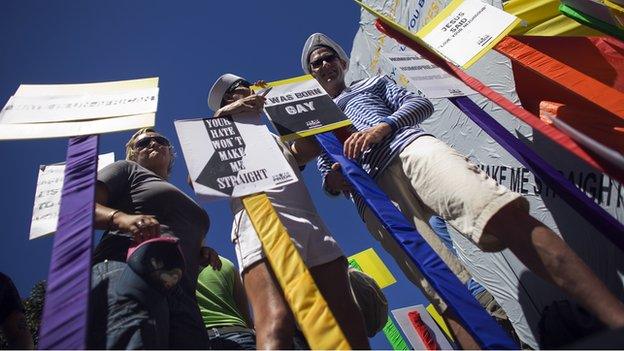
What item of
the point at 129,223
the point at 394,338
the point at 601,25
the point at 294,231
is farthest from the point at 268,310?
the point at 394,338

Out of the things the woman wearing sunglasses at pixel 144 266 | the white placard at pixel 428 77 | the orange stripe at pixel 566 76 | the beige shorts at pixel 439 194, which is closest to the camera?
the woman wearing sunglasses at pixel 144 266

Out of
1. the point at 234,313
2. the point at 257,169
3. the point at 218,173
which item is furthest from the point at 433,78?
the point at 234,313

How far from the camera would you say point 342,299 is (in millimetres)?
1775

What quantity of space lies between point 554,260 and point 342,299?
2.44 feet

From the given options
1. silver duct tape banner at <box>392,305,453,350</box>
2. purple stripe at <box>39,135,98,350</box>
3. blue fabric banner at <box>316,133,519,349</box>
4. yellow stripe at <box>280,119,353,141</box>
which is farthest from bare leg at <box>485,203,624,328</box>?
silver duct tape banner at <box>392,305,453,350</box>

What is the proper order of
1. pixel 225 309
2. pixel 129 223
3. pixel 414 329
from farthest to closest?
pixel 414 329 < pixel 225 309 < pixel 129 223

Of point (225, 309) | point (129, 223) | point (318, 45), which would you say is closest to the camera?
point (129, 223)

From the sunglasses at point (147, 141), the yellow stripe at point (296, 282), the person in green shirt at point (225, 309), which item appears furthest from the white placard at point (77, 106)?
the person in green shirt at point (225, 309)

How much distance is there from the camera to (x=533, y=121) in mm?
1858

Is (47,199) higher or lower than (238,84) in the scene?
higher

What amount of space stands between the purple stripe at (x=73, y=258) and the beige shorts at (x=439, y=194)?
124 cm

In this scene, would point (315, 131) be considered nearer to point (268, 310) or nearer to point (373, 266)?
point (268, 310)

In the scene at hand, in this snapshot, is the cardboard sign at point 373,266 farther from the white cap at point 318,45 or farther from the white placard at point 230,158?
the white placard at point 230,158

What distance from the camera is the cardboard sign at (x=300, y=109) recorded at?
2.19 meters
